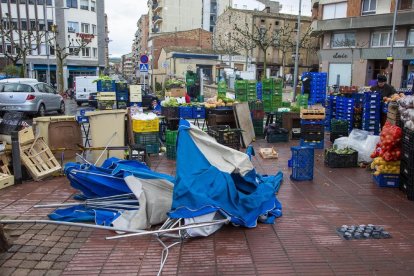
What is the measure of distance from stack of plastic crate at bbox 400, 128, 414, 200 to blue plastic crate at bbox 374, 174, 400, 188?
0.51 feet

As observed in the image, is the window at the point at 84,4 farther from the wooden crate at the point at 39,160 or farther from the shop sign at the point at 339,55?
the wooden crate at the point at 39,160

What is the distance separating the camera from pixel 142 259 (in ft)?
13.8

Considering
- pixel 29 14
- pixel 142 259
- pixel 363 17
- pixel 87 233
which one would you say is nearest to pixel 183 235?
pixel 142 259

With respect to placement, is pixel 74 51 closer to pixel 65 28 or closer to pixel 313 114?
pixel 65 28

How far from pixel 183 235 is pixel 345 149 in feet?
18.4

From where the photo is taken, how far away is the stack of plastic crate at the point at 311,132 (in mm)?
10469

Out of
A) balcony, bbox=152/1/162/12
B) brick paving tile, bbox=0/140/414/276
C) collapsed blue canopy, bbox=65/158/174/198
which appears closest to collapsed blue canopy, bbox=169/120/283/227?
brick paving tile, bbox=0/140/414/276

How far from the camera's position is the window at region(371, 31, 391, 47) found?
3347 cm

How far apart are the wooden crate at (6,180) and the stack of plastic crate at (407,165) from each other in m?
6.90

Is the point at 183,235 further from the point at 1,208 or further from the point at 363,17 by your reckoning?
the point at 363,17

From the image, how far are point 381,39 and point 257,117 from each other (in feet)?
88.1

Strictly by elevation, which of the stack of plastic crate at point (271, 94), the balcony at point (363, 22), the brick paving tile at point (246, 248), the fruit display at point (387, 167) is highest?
the balcony at point (363, 22)

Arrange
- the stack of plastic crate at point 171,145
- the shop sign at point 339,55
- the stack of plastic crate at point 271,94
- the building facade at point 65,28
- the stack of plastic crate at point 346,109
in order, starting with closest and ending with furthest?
1. the stack of plastic crate at point 171,145
2. the stack of plastic crate at point 346,109
3. the stack of plastic crate at point 271,94
4. the shop sign at point 339,55
5. the building facade at point 65,28

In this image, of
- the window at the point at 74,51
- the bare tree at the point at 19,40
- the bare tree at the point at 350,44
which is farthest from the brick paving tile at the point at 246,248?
the window at the point at 74,51
